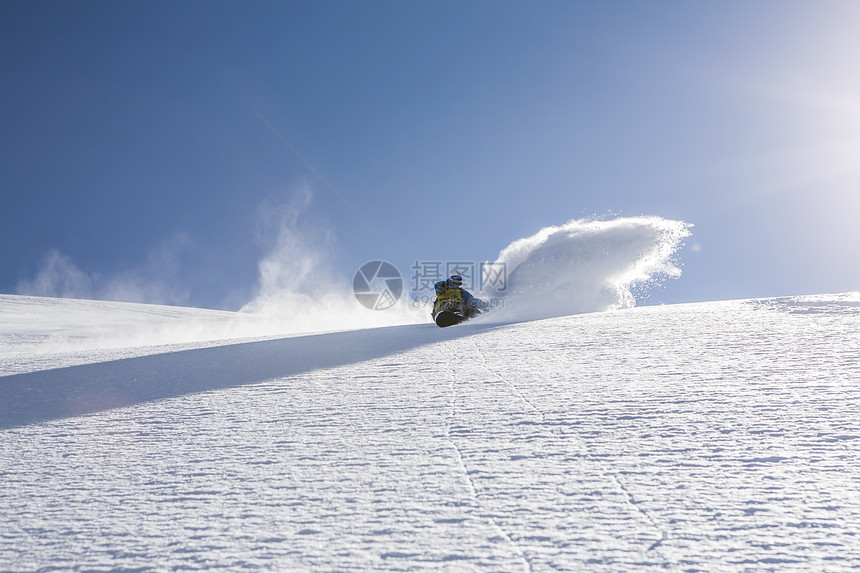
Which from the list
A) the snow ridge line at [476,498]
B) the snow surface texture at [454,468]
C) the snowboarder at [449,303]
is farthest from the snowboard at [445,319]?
the snow ridge line at [476,498]

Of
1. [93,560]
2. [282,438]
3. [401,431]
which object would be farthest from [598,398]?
[93,560]

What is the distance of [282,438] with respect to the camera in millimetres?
3686

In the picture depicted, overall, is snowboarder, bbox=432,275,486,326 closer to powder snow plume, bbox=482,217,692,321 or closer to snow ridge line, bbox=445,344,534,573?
powder snow plume, bbox=482,217,692,321

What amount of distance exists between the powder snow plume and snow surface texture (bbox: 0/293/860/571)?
1007 centimetres

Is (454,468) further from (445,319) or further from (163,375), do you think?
(445,319)

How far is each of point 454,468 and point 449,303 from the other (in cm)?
1058

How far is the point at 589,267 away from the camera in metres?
16.7

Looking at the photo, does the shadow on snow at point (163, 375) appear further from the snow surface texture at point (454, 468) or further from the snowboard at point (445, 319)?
the snowboard at point (445, 319)

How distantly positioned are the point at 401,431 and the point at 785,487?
233cm

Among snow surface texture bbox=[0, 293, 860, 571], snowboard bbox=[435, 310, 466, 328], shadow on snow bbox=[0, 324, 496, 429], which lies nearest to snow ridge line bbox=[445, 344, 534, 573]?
snow surface texture bbox=[0, 293, 860, 571]

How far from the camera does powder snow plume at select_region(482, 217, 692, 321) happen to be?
16.0 meters

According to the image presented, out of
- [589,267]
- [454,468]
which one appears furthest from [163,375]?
[589,267]

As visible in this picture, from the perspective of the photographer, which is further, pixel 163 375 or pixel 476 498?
pixel 163 375

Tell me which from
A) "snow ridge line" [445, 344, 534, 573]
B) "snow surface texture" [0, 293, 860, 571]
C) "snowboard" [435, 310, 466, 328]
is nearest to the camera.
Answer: "snow ridge line" [445, 344, 534, 573]
